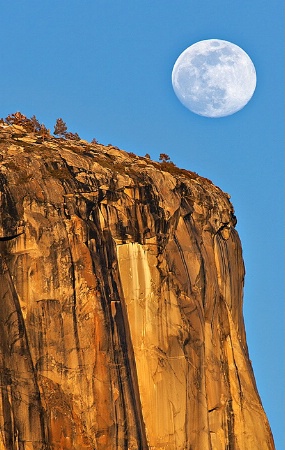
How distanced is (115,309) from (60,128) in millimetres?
16320

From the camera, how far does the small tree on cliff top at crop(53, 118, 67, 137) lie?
103 meters

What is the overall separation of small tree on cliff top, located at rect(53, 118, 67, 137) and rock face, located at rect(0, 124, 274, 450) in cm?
296

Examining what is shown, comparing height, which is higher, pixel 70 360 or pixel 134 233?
pixel 134 233

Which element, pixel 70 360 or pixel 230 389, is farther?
pixel 230 389

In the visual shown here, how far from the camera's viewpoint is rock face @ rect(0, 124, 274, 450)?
289ft

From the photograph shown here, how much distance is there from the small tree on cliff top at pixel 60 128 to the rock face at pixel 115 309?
9.73 ft

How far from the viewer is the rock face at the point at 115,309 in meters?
87.9

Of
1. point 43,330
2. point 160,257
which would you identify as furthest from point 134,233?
point 43,330

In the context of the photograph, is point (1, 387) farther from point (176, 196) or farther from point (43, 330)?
point (176, 196)

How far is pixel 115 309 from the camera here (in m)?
91.0

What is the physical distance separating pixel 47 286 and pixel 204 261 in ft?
39.8

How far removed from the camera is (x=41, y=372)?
3472 inches

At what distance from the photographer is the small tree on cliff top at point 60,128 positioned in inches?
4063

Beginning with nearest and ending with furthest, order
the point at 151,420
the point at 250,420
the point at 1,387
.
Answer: the point at 1,387 < the point at 151,420 < the point at 250,420
